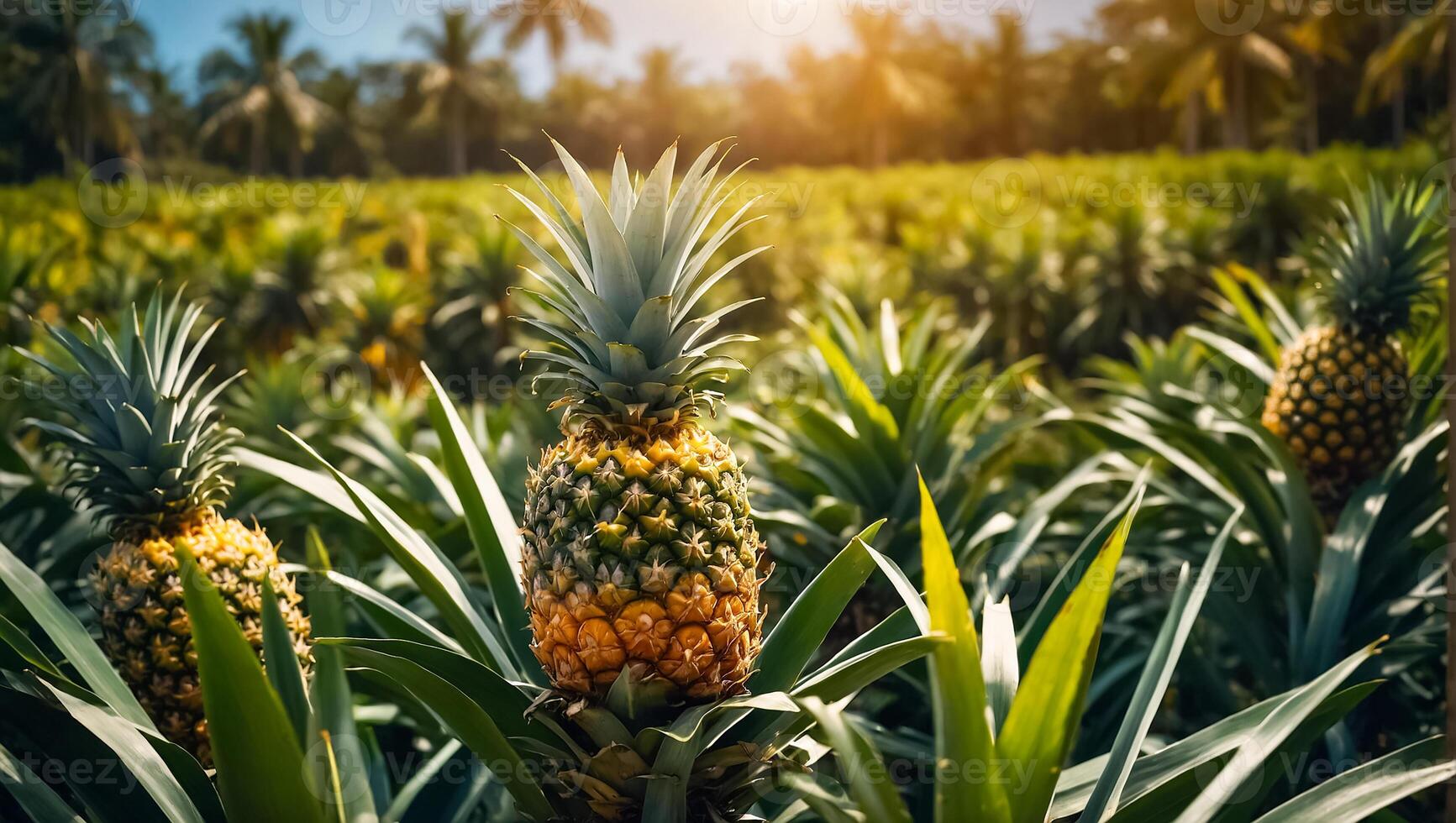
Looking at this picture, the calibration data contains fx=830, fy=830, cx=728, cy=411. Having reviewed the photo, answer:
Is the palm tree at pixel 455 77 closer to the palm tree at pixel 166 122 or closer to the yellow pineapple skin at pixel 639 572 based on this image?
the palm tree at pixel 166 122

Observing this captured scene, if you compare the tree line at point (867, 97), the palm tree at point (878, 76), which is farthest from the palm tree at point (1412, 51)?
the palm tree at point (878, 76)

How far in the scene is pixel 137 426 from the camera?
5.45ft

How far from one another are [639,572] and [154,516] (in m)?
1.15

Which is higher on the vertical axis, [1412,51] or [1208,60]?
[1208,60]

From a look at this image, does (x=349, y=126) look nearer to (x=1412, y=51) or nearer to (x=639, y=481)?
(x=1412, y=51)

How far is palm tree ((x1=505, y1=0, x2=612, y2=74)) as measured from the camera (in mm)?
31484

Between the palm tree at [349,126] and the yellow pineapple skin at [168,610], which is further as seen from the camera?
the palm tree at [349,126]

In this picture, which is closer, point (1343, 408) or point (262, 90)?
point (1343, 408)

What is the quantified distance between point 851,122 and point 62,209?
24928 mm

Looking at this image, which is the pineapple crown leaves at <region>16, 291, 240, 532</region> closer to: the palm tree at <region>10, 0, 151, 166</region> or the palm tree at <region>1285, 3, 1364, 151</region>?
the palm tree at <region>10, 0, 151, 166</region>

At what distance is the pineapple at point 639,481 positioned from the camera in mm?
1266

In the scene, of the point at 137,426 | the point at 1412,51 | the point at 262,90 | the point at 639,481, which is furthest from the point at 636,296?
the point at 262,90

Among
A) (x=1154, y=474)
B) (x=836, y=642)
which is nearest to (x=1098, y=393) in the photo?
(x=1154, y=474)

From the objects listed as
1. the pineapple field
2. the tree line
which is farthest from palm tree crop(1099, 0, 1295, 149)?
the pineapple field
